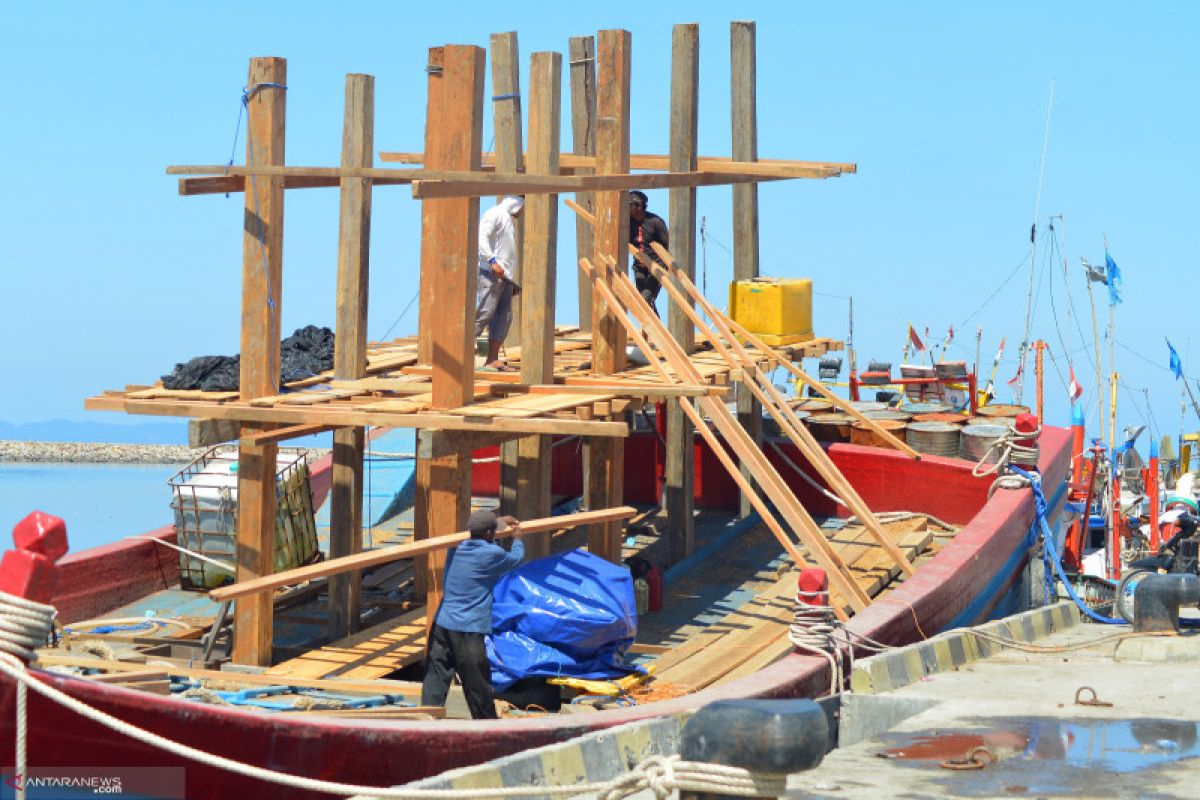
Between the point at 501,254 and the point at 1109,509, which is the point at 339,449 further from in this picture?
the point at 1109,509

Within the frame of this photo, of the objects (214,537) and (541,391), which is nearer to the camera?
(541,391)

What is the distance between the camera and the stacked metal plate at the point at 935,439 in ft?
56.1

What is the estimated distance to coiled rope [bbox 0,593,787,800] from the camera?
5.88m

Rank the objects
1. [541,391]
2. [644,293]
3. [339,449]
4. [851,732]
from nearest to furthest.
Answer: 1. [851,732]
2. [541,391]
3. [339,449]
4. [644,293]

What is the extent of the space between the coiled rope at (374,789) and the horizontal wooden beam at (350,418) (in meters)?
3.23

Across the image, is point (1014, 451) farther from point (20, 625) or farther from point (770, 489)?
point (20, 625)

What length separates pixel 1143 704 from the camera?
967 centimetres

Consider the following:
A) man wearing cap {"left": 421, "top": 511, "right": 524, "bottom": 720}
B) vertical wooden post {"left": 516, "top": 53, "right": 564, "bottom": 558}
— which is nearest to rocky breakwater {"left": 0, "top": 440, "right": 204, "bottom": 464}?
vertical wooden post {"left": 516, "top": 53, "right": 564, "bottom": 558}

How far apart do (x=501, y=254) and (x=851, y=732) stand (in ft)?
19.7

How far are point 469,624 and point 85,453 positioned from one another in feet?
134

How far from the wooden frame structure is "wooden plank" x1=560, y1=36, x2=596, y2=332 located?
1.79 metres

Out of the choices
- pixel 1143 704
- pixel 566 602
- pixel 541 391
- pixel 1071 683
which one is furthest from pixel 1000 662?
pixel 541 391

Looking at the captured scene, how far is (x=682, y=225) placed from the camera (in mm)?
15156

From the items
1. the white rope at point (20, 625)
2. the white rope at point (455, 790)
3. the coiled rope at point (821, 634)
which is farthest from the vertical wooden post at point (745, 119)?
the white rope at point (20, 625)
